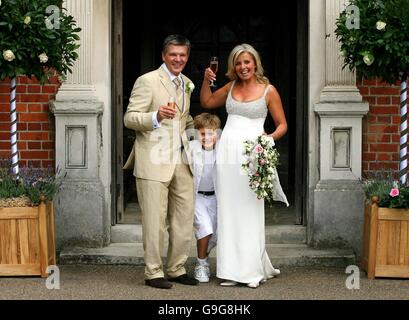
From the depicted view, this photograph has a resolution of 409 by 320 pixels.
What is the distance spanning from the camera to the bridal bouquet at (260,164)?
6.73 m

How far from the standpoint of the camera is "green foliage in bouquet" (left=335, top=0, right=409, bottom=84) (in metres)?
6.81

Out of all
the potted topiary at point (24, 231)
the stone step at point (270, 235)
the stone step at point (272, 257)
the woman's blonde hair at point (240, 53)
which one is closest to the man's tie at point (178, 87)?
the woman's blonde hair at point (240, 53)

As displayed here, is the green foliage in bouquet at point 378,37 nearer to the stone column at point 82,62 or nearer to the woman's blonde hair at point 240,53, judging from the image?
the woman's blonde hair at point 240,53

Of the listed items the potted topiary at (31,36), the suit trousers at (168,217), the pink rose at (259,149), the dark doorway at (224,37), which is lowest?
the suit trousers at (168,217)

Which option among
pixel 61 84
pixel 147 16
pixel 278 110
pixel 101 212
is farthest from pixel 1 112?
pixel 147 16

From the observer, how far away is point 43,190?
731 cm

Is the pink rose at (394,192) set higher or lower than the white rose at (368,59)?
lower

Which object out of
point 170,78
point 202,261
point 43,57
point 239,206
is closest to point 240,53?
point 170,78

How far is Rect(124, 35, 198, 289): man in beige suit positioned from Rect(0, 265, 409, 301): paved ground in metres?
0.21

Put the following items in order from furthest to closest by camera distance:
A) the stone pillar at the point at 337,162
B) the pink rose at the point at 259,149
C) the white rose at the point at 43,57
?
the stone pillar at the point at 337,162
the white rose at the point at 43,57
the pink rose at the point at 259,149

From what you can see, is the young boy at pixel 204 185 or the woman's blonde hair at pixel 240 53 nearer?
the woman's blonde hair at pixel 240 53

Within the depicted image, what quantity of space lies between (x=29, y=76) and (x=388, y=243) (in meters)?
3.12

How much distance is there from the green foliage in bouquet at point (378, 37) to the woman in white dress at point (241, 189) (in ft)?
Result: 2.35

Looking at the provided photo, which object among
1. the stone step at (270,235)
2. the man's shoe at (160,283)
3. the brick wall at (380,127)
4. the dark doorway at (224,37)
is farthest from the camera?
the dark doorway at (224,37)
